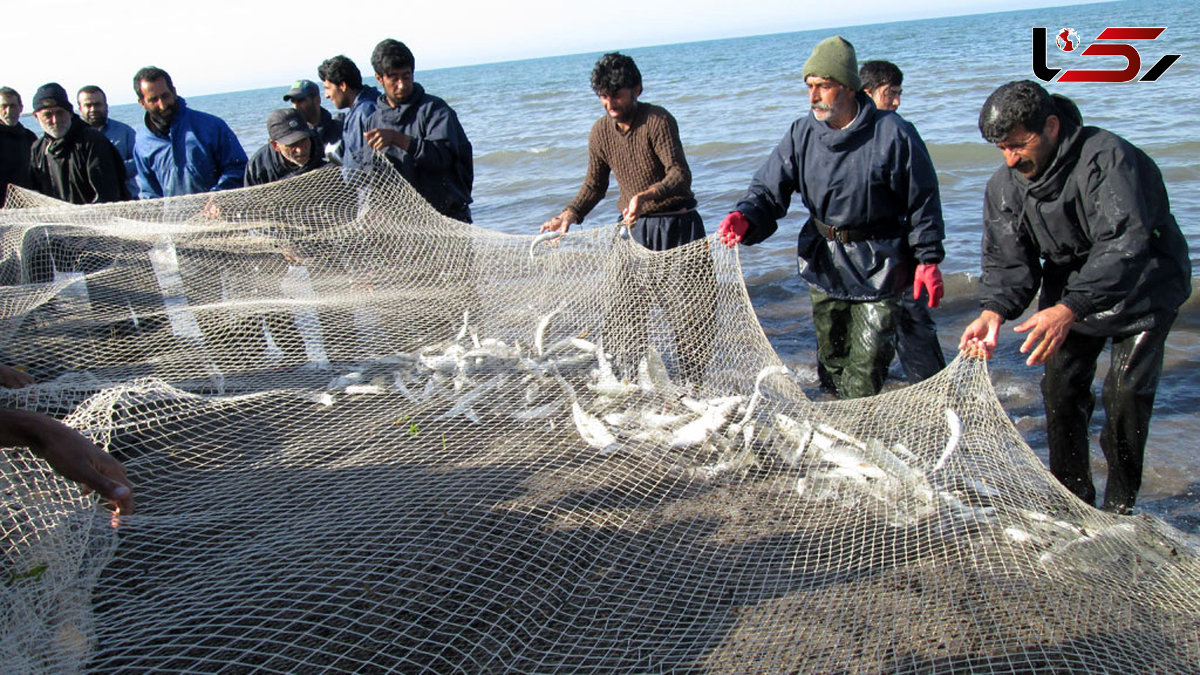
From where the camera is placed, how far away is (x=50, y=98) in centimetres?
670

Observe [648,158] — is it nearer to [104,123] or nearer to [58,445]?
[58,445]

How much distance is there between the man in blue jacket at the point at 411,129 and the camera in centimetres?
557

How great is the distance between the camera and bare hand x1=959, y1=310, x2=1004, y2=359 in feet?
11.7

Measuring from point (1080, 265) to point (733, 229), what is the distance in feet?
5.54

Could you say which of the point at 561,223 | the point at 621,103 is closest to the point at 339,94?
the point at 561,223

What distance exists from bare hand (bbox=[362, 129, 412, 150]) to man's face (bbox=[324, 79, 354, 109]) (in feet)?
4.19

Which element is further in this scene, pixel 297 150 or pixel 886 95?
pixel 297 150

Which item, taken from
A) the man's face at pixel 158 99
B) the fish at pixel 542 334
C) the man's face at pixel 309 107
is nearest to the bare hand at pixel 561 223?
the fish at pixel 542 334

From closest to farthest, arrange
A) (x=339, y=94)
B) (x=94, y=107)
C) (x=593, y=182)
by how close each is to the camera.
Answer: (x=593, y=182) → (x=339, y=94) → (x=94, y=107)

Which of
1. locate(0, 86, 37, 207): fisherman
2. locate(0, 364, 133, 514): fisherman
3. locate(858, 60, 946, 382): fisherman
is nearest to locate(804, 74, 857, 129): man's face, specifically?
locate(858, 60, 946, 382): fisherman

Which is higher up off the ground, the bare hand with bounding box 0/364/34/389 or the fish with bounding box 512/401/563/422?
the bare hand with bounding box 0/364/34/389

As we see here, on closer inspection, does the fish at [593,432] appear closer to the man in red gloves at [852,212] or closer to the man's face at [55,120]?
the man in red gloves at [852,212]

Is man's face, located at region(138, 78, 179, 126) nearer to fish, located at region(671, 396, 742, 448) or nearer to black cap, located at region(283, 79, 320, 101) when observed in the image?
black cap, located at region(283, 79, 320, 101)

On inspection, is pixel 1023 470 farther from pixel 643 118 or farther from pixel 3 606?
pixel 3 606
